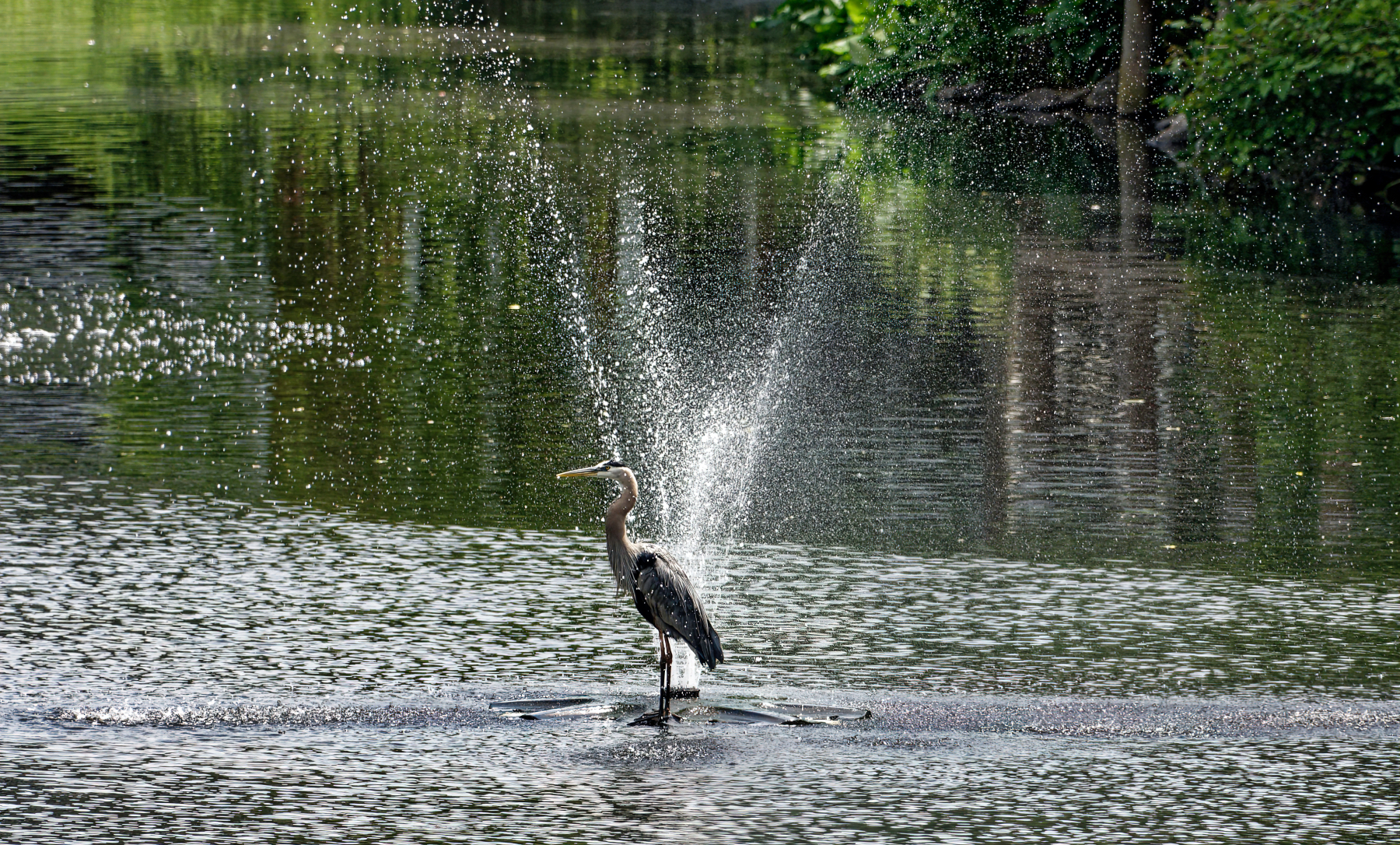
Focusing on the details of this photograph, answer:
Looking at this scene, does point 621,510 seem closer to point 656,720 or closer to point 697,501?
point 656,720

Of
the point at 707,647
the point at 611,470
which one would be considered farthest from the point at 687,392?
the point at 707,647

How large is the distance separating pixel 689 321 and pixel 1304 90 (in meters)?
8.66

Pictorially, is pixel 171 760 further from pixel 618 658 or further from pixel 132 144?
pixel 132 144

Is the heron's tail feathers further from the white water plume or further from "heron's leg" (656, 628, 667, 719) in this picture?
the white water plume

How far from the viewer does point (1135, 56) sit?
1260 inches

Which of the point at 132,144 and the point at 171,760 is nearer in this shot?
the point at 171,760

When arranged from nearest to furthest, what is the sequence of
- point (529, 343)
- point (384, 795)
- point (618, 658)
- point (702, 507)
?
point (384, 795) → point (618, 658) → point (702, 507) → point (529, 343)

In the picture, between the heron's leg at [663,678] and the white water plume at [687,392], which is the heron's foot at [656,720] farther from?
the white water plume at [687,392]

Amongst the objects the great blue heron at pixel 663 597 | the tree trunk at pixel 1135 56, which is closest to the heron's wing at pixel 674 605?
the great blue heron at pixel 663 597

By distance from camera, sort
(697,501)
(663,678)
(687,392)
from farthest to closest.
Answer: (687,392) → (697,501) → (663,678)

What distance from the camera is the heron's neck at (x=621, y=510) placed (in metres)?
8.20

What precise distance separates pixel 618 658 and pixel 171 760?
1991mm

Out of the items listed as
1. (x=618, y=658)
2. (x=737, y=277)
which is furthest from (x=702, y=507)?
(x=737, y=277)

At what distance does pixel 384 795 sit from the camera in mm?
7074
